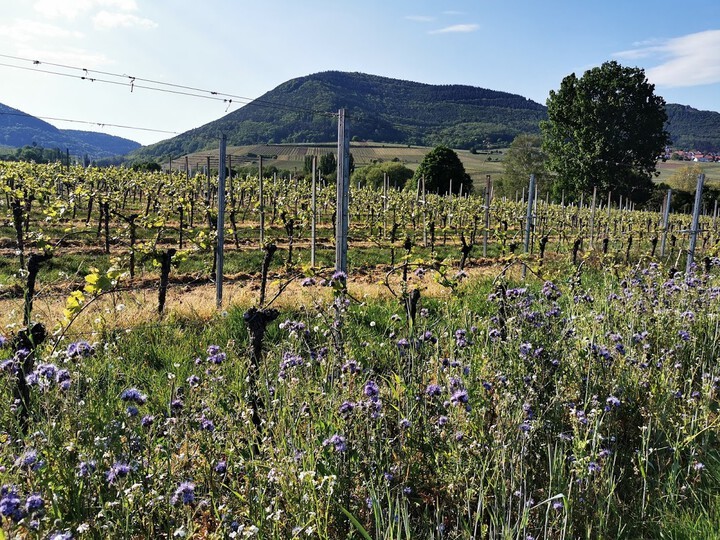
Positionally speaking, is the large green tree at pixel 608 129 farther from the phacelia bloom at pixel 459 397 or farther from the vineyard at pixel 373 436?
the phacelia bloom at pixel 459 397

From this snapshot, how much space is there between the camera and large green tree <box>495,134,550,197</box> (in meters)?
55.5

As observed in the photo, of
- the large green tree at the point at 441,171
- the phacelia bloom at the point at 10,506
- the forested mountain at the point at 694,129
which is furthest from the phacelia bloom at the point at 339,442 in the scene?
the forested mountain at the point at 694,129

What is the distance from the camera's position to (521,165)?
58.2m

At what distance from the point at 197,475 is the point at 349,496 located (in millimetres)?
785

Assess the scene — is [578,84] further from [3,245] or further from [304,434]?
[304,434]

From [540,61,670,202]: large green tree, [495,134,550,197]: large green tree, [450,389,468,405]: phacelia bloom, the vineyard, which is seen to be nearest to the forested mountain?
[495,134,550,197]: large green tree

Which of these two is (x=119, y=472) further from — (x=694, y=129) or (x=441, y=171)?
(x=694, y=129)

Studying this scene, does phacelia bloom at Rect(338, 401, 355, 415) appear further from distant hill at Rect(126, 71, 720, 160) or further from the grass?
distant hill at Rect(126, 71, 720, 160)

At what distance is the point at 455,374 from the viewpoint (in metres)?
3.31

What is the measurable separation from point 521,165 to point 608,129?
56.6ft

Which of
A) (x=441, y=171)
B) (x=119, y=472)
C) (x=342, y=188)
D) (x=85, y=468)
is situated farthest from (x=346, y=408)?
(x=441, y=171)

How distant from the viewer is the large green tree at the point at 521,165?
55525 millimetres

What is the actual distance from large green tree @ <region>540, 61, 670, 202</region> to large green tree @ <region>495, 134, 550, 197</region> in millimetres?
12066

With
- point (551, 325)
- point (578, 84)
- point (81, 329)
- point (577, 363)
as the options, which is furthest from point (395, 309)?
point (578, 84)
